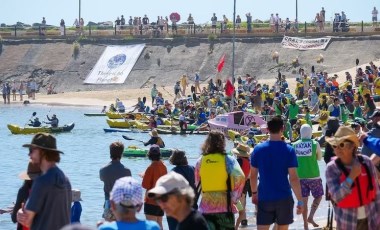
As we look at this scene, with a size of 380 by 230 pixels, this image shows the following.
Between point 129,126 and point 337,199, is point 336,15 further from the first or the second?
point 337,199

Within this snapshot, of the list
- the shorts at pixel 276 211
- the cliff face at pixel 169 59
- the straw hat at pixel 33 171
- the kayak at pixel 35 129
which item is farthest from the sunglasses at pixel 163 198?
the cliff face at pixel 169 59

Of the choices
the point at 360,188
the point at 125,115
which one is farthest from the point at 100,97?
the point at 360,188

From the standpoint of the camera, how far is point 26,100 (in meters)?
68.4

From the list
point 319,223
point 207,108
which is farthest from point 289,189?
point 207,108

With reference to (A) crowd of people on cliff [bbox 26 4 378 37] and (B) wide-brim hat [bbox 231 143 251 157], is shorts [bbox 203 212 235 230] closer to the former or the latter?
(B) wide-brim hat [bbox 231 143 251 157]

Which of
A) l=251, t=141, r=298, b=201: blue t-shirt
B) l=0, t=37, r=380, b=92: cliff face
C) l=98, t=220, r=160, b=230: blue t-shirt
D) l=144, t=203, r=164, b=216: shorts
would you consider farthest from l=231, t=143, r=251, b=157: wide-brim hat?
l=0, t=37, r=380, b=92: cliff face

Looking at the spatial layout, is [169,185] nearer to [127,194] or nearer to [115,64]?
[127,194]

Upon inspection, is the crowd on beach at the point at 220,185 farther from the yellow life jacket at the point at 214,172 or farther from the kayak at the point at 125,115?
the kayak at the point at 125,115

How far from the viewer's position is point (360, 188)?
31.4 feet

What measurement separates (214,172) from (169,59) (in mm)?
62297

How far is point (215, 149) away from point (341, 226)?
204 centimetres

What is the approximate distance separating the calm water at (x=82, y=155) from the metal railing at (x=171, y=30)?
14313mm

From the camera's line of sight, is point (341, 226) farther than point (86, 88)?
No

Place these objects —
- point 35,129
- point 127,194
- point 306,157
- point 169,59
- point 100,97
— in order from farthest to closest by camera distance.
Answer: point 169,59
point 100,97
point 35,129
point 306,157
point 127,194
